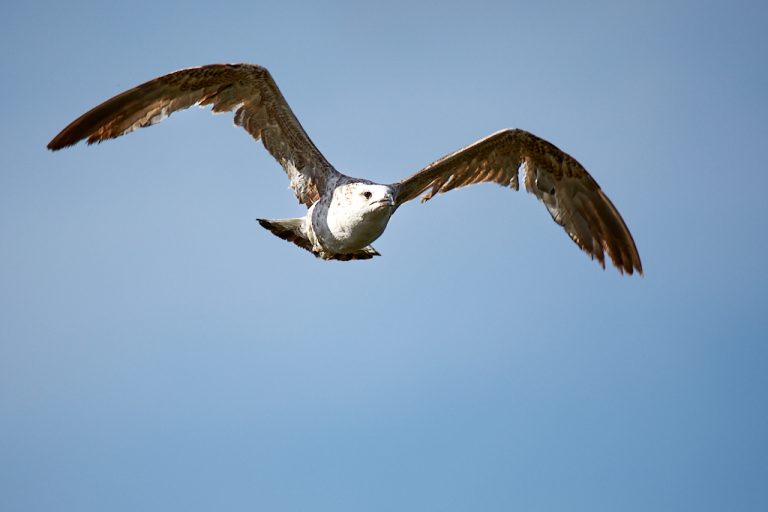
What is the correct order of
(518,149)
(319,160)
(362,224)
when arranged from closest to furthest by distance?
(362,224), (319,160), (518,149)

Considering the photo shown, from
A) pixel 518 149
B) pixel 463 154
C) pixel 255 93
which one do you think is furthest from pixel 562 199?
pixel 255 93

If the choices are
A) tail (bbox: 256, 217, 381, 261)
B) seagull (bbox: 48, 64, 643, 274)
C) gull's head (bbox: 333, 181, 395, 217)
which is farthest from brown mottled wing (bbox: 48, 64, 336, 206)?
gull's head (bbox: 333, 181, 395, 217)

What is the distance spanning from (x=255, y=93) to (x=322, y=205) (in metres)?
1.41

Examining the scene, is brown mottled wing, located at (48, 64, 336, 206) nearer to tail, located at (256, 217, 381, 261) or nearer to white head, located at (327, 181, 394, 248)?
tail, located at (256, 217, 381, 261)

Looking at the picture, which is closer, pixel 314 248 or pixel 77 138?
pixel 77 138

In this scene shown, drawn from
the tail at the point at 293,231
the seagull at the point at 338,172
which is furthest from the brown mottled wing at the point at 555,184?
the tail at the point at 293,231

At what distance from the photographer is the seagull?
1049 cm

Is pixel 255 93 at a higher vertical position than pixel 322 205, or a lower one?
higher

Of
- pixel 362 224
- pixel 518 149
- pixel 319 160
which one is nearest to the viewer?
pixel 362 224

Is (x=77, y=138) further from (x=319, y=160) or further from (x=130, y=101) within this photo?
(x=319, y=160)

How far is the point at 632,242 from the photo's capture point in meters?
12.4

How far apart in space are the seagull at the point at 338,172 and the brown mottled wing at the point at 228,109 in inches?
0.4

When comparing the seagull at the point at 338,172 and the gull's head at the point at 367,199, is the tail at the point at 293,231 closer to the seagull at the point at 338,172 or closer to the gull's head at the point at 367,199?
the seagull at the point at 338,172

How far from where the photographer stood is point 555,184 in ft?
40.7
